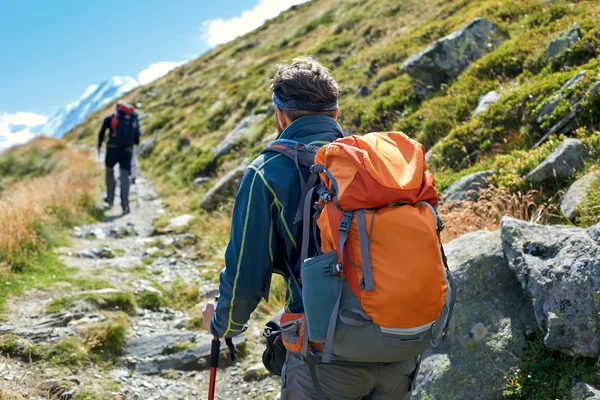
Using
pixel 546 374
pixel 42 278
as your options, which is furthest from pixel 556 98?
pixel 42 278

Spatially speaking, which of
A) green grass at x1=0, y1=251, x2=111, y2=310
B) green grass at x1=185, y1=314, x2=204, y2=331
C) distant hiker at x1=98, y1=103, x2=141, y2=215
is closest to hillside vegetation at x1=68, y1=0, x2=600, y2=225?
distant hiker at x1=98, y1=103, x2=141, y2=215

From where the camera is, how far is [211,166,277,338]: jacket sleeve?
7.79ft

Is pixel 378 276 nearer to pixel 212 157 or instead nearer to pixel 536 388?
pixel 536 388

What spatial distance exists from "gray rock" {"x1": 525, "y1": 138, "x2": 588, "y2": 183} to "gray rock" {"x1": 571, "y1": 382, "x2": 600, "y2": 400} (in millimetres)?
2946

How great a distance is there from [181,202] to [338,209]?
11.6m

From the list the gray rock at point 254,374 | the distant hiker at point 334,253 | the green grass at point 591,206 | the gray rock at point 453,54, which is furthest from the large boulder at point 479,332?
the gray rock at point 453,54

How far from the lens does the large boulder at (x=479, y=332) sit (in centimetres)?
379

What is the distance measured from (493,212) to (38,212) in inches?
332

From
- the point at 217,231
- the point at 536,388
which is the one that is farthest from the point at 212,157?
the point at 536,388

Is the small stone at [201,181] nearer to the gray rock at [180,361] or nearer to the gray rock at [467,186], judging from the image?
the gray rock at [467,186]

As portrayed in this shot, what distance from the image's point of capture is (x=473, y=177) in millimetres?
6742

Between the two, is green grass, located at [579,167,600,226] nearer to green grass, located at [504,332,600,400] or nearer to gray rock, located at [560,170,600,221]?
gray rock, located at [560,170,600,221]

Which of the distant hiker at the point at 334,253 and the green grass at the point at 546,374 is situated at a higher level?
the distant hiker at the point at 334,253

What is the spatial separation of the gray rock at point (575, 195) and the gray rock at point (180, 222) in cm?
781
